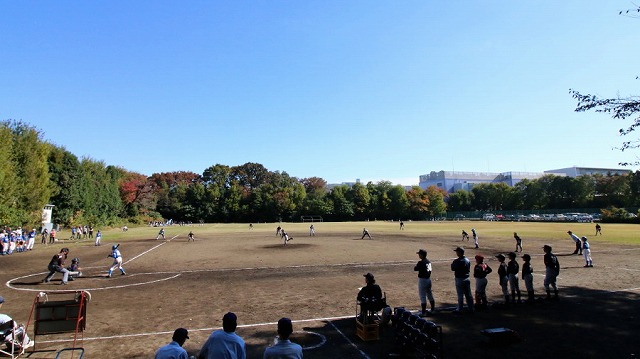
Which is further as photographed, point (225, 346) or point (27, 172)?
point (27, 172)

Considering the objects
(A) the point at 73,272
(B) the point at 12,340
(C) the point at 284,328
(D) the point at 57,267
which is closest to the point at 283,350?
(C) the point at 284,328

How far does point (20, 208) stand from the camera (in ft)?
170

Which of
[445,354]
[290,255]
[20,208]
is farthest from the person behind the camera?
[20,208]

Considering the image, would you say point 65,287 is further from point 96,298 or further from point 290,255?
point 290,255

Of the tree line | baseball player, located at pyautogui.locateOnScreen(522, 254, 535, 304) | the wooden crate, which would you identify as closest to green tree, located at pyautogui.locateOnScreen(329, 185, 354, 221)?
the tree line

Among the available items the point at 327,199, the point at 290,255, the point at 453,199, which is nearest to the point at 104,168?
the point at 327,199

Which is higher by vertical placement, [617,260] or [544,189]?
[544,189]

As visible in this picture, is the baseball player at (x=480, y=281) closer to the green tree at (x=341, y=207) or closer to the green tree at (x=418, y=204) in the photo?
the green tree at (x=341, y=207)

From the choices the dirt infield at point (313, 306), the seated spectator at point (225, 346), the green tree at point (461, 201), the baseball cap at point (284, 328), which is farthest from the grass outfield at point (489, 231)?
the green tree at point (461, 201)

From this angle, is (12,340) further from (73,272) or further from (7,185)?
(7,185)

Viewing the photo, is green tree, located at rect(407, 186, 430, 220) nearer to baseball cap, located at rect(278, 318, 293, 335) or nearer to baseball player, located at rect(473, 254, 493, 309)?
baseball player, located at rect(473, 254, 493, 309)

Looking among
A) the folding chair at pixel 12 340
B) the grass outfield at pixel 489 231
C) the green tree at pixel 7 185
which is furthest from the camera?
the grass outfield at pixel 489 231

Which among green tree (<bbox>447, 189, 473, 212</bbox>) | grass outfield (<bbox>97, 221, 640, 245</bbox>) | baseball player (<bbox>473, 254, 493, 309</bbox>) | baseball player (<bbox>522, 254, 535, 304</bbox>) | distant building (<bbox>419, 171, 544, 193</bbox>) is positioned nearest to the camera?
baseball player (<bbox>473, 254, 493, 309</bbox>)

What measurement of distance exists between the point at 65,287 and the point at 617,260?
32.7 meters
